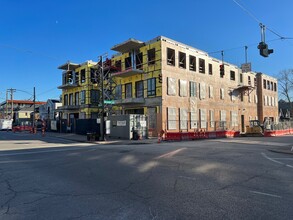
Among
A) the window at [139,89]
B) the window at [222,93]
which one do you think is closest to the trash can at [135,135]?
the window at [139,89]

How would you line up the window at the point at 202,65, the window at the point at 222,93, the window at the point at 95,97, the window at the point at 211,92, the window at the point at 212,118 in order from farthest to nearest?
the window at the point at 95,97, the window at the point at 222,93, the window at the point at 211,92, the window at the point at 212,118, the window at the point at 202,65

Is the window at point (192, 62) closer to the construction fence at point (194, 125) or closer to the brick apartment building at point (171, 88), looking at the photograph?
the brick apartment building at point (171, 88)

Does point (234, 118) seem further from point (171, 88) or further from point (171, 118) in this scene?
point (171, 88)

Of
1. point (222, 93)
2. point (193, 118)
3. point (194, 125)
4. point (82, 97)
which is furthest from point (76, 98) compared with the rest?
point (222, 93)

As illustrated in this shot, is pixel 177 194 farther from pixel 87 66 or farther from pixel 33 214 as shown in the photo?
pixel 87 66

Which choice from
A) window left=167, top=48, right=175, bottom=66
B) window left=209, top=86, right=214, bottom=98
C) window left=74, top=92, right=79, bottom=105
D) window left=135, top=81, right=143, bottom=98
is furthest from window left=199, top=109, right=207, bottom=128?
window left=74, top=92, right=79, bottom=105

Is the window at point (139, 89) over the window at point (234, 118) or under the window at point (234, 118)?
over

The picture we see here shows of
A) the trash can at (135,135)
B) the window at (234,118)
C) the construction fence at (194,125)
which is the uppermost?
the window at (234,118)

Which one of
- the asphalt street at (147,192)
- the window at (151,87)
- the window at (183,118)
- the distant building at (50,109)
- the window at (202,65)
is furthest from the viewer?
the distant building at (50,109)

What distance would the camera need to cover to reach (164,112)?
2938cm

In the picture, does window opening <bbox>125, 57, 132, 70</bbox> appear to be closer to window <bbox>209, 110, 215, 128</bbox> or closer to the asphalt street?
window <bbox>209, 110, 215, 128</bbox>

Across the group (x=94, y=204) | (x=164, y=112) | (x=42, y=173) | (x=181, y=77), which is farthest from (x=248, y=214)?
(x=181, y=77)

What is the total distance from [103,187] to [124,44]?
26491mm

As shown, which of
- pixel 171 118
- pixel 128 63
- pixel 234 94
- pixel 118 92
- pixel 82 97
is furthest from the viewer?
pixel 82 97
